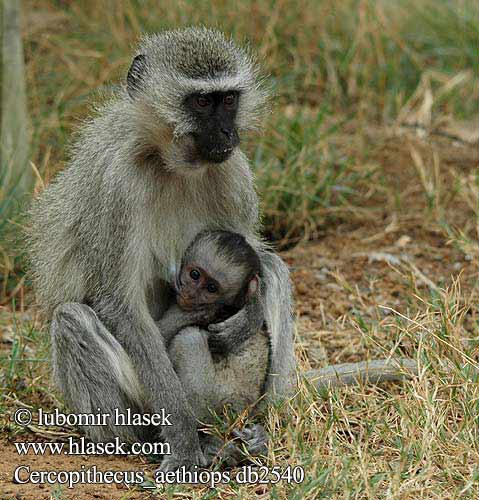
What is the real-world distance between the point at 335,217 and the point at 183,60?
10.4 ft

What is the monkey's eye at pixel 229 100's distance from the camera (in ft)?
15.9

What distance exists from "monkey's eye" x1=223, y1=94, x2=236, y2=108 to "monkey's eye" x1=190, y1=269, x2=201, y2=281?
2.71ft

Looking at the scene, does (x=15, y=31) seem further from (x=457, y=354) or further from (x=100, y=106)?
(x=457, y=354)

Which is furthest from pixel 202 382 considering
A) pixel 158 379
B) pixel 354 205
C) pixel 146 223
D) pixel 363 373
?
pixel 354 205

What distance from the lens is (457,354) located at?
204 inches

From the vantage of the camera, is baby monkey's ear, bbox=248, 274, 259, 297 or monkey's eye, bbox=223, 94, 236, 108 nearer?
monkey's eye, bbox=223, 94, 236, 108

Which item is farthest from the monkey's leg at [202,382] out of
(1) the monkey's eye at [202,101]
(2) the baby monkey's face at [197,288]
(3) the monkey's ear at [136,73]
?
(3) the monkey's ear at [136,73]

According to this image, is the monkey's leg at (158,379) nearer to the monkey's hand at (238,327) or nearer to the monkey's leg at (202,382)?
the monkey's leg at (202,382)

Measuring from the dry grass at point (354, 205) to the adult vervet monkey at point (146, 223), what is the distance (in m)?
0.38

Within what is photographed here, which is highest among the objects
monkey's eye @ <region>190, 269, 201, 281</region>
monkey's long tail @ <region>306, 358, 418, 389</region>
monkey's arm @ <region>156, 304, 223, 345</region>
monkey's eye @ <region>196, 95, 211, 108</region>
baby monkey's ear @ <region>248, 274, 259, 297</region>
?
monkey's eye @ <region>196, 95, 211, 108</region>

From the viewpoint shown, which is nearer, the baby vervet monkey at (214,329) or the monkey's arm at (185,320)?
the baby vervet monkey at (214,329)

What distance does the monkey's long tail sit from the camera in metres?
5.30

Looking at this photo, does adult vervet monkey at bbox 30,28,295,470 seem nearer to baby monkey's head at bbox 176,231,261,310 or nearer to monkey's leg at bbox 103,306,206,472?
monkey's leg at bbox 103,306,206,472

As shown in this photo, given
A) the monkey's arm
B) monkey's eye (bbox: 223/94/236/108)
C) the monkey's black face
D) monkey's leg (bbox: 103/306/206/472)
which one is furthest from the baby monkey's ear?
monkey's eye (bbox: 223/94/236/108)
